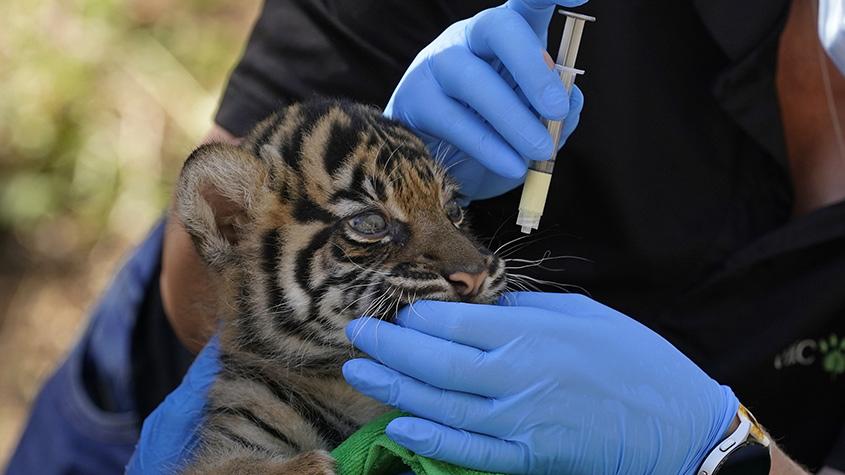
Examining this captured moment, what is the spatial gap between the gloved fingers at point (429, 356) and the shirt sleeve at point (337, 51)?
83 cm

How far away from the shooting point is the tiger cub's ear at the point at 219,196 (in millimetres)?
1807

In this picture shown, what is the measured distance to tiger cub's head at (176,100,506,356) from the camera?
1.75 m

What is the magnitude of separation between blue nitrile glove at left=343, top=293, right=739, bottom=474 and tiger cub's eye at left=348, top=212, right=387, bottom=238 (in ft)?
0.53

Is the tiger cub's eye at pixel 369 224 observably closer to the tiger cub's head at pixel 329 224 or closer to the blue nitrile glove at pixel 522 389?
the tiger cub's head at pixel 329 224

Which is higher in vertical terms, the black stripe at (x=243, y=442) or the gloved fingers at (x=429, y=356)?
the gloved fingers at (x=429, y=356)

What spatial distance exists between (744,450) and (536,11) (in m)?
1.00

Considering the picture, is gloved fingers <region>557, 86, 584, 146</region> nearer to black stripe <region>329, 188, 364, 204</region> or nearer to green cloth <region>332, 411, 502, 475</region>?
black stripe <region>329, 188, 364, 204</region>

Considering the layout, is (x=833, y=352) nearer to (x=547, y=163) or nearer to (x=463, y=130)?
(x=547, y=163)

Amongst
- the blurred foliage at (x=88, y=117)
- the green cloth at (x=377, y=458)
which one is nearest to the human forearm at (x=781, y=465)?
the green cloth at (x=377, y=458)

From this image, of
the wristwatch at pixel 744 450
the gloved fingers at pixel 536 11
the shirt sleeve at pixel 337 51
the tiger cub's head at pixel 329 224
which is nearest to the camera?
the tiger cub's head at pixel 329 224

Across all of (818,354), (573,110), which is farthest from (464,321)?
(818,354)

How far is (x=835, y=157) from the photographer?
2.65 metres

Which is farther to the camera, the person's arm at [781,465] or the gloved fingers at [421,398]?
the person's arm at [781,465]

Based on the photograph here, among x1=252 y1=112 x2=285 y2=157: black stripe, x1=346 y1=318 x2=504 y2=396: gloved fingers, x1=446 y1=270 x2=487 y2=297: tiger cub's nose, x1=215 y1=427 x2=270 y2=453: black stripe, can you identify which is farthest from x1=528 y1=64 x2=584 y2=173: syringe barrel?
x1=215 y1=427 x2=270 y2=453: black stripe
